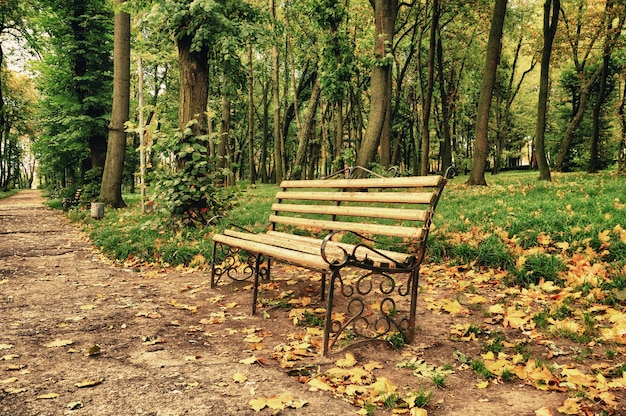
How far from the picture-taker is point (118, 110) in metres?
12.0

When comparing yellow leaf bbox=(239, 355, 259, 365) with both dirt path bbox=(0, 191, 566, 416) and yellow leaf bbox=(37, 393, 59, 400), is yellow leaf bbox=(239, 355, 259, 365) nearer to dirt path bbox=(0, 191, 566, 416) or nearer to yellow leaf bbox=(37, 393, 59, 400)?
dirt path bbox=(0, 191, 566, 416)

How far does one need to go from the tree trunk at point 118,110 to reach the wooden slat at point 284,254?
9185mm

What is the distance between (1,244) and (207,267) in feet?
15.5

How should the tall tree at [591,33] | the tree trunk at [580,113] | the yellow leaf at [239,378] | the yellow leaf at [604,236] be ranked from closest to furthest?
the yellow leaf at [239,378] < the yellow leaf at [604,236] < the tall tree at [591,33] < the tree trunk at [580,113]

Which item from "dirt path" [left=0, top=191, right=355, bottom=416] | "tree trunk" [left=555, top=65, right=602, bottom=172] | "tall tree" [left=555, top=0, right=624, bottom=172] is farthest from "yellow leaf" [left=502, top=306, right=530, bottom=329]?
"tree trunk" [left=555, top=65, right=602, bottom=172]

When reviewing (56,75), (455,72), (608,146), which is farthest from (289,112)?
(608,146)

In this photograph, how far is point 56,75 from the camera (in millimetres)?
16047

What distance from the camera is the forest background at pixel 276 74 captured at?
724 cm

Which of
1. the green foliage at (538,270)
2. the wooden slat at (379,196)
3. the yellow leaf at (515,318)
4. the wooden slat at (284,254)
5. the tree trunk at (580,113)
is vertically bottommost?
the yellow leaf at (515,318)

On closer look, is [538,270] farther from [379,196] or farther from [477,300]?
[379,196]

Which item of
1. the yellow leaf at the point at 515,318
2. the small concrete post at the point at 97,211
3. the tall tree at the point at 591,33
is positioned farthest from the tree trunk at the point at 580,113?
the small concrete post at the point at 97,211

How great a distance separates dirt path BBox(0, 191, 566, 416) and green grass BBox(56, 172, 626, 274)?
1275 mm

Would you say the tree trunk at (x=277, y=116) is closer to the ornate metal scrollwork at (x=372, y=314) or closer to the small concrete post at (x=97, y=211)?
the small concrete post at (x=97, y=211)

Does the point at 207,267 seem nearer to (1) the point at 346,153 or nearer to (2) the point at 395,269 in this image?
(2) the point at 395,269
